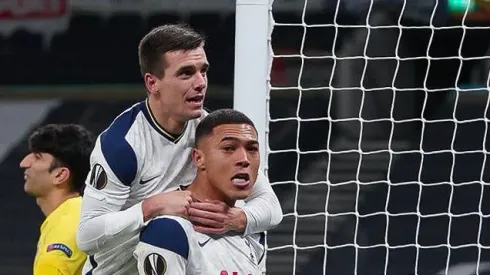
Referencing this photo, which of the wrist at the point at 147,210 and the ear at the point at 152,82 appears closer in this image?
the wrist at the point at 147,210

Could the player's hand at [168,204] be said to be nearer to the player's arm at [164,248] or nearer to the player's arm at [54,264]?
the player's arm at [164,248]

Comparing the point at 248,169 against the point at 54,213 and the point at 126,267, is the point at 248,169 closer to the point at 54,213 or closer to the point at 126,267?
the point at 126,267

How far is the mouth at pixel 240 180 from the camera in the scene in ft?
7.96

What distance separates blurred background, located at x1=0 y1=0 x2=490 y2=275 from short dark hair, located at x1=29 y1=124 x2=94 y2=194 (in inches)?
112

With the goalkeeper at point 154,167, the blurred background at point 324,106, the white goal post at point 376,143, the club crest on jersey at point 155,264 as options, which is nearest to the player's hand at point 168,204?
the goalkeeper at point 154,167

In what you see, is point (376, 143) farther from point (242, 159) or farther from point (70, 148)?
point (242, 159)

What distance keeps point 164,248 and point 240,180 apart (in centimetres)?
→ 23

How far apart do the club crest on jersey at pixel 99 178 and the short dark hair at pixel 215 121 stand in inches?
8.2

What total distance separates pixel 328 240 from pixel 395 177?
0.59m

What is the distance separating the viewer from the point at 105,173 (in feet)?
8.14

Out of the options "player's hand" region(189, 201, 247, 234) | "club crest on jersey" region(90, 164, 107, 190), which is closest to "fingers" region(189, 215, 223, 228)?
"player's hand" region(189, 201, 247, 234)

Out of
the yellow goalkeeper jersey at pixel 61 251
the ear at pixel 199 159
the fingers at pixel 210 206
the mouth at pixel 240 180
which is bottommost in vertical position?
the yellow goalkeeper jersey at pixel 61 251

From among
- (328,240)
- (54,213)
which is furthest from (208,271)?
(328,240)

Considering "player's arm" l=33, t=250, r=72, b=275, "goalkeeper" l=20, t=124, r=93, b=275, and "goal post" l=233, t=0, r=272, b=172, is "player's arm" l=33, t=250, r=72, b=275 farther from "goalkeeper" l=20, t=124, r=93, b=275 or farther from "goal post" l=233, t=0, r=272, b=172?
"goal post" l=233, t=0, r=272, b=172
